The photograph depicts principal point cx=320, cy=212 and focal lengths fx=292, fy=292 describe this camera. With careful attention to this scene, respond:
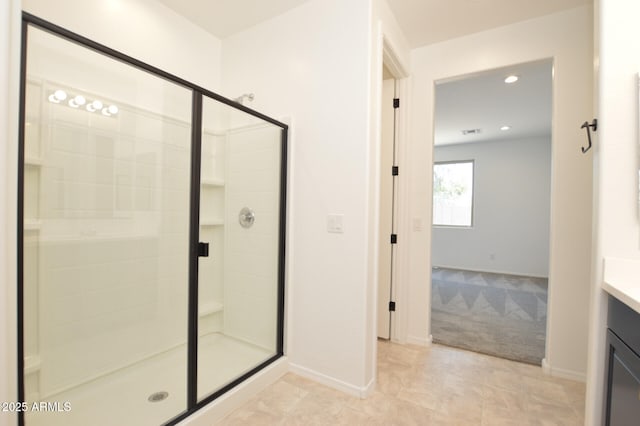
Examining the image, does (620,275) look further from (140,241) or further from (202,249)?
(140,241)

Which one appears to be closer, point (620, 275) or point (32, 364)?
point (620, 275)

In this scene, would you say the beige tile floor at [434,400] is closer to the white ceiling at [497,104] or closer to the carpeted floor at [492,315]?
the carpeted floor at [492,315]

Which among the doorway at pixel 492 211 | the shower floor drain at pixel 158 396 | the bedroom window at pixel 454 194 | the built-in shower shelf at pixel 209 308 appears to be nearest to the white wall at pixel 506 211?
the doorway at pixel 492 211

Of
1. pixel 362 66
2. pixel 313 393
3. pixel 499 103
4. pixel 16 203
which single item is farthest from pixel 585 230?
pixel 16 203

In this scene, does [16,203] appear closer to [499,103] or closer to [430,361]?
[430,361]

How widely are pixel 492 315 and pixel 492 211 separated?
3.21m

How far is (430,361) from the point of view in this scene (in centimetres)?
231

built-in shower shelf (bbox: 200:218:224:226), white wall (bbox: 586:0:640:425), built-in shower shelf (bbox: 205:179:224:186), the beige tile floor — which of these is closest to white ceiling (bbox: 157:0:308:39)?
built-in shower shelf (bbox: 205:179:224:186)

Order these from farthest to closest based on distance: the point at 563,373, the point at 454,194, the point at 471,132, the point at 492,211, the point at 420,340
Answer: the point at 454,194, the point at 492,211, the point at 471,132, the point at 420,340, the point at 563,373

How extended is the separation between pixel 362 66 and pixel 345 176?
2.32 ft

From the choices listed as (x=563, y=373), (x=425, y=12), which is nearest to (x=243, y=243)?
(x=425, y=12)

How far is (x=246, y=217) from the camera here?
2.24m

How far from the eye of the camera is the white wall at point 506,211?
5539 millimetres

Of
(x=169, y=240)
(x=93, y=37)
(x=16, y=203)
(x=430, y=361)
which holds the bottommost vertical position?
(x=430, y=361)
